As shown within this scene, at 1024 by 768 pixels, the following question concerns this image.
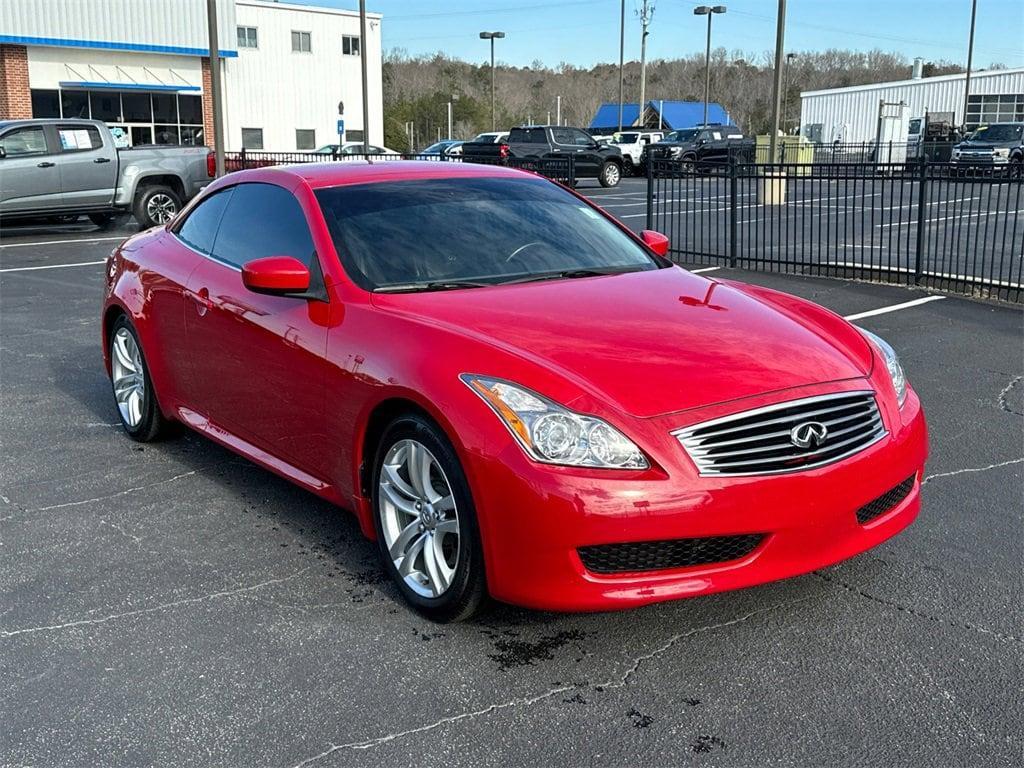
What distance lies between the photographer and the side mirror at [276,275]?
4.27m

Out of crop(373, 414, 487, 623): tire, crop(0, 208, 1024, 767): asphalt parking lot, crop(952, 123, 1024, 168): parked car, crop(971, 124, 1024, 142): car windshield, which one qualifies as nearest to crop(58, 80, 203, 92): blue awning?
crop(952, 123, 1024, 168): parked car

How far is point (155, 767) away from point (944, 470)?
13.1ft

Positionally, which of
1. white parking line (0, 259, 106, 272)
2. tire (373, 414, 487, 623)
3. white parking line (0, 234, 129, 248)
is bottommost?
white parking line (0, 259, 106, 272)

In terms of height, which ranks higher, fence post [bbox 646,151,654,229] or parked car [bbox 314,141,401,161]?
parked car [bbox 314,141,401,161]

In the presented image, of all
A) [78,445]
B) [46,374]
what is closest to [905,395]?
[78,445]

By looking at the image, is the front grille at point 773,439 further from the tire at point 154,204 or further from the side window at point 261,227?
the tire at point 154,204

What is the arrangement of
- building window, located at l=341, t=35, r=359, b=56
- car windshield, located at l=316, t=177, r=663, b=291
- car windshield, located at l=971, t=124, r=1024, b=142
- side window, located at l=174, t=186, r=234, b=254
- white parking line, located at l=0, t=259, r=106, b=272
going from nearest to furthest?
1. car windshield, located at l=316, t=177, r=663, b=291
2. side window, located at l=174, t=186, r=234, b=254
3. white parking line, located at l=0, t=259, r=106, b=272
4. car windshield, located at l=971, t=124, r=1024, b=142
5. building window, located at l=341, t=35, r=359, b=56

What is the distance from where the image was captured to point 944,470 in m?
5.40

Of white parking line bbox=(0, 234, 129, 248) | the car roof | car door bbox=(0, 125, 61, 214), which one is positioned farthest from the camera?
car door bbox=(0, 125, 61, 214)

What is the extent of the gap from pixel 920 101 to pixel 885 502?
75368mm

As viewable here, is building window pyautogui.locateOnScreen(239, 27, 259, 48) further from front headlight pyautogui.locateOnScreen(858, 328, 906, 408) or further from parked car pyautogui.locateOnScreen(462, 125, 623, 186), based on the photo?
front headlight pyautogui.locateOnScreen(858, 328, 906, 408)

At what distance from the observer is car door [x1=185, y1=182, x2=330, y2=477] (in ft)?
14.2

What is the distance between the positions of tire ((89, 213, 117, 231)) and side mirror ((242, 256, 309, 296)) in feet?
48.9

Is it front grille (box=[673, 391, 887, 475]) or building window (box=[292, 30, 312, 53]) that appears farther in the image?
building window (box=[292, 30, 312, 53])
